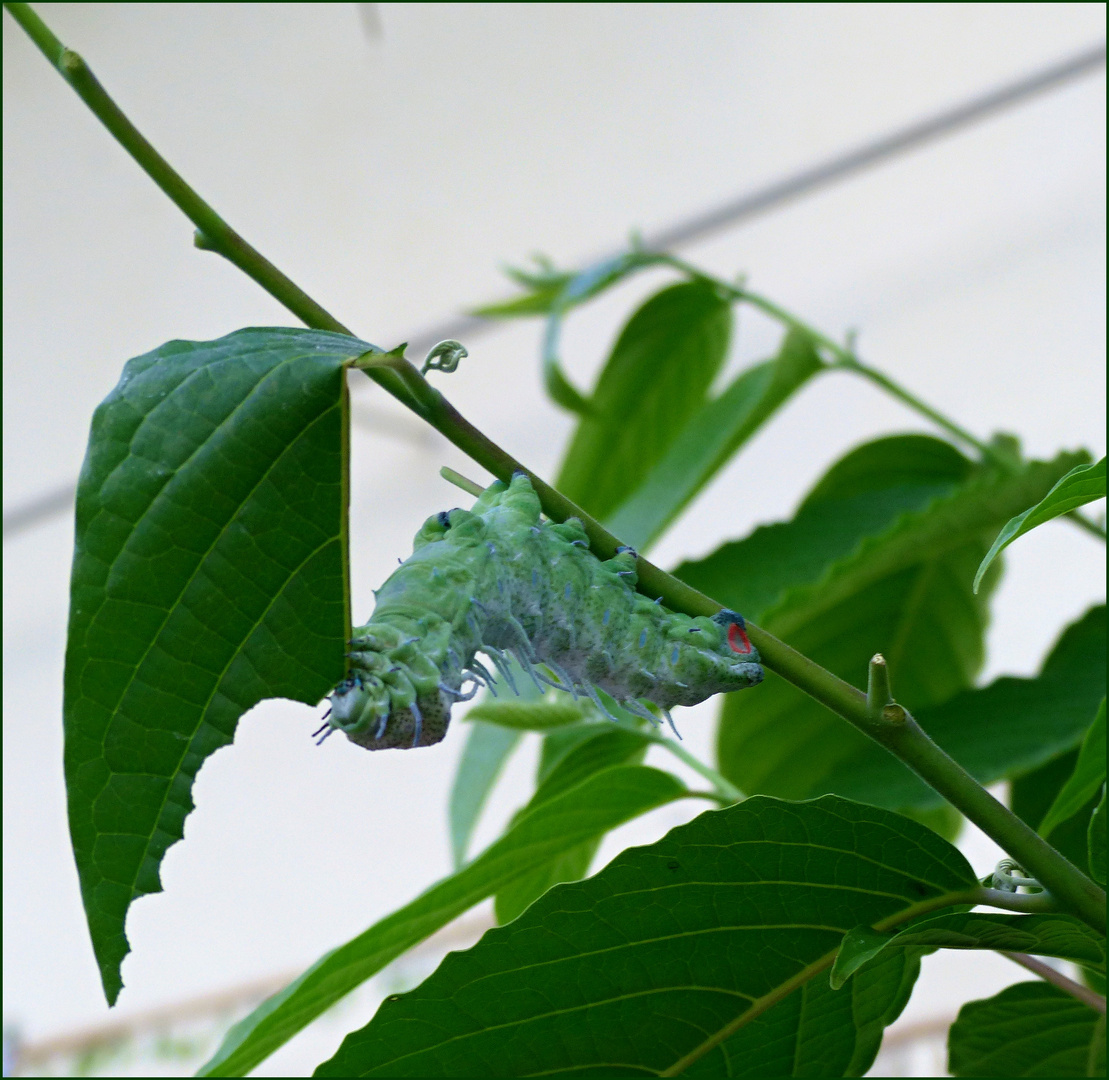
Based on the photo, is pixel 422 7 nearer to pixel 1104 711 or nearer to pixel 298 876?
pixel 298 876

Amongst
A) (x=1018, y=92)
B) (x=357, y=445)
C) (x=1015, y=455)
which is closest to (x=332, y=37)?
(x=357, y=445)

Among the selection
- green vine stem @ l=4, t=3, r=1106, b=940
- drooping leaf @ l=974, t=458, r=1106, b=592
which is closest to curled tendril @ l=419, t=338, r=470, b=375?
green vine stem @ l=4, t=3, r=1106, b=940

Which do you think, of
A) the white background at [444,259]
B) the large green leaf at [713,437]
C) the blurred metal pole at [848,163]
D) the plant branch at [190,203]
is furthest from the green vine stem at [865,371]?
the white background at [444,259]

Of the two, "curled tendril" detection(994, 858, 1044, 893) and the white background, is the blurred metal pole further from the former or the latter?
"curled tendril" detection(994, 858, 1044, 893)

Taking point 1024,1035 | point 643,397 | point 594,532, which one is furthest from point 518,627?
point 643,397

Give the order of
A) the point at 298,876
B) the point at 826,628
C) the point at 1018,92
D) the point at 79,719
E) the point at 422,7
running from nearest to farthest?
the point at 79,719
the point at 826,628
the point at 1018,92
the point at 422,7
the point at 298,876

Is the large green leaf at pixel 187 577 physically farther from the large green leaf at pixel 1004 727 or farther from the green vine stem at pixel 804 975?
the large green leaf at pixel 1004 727
